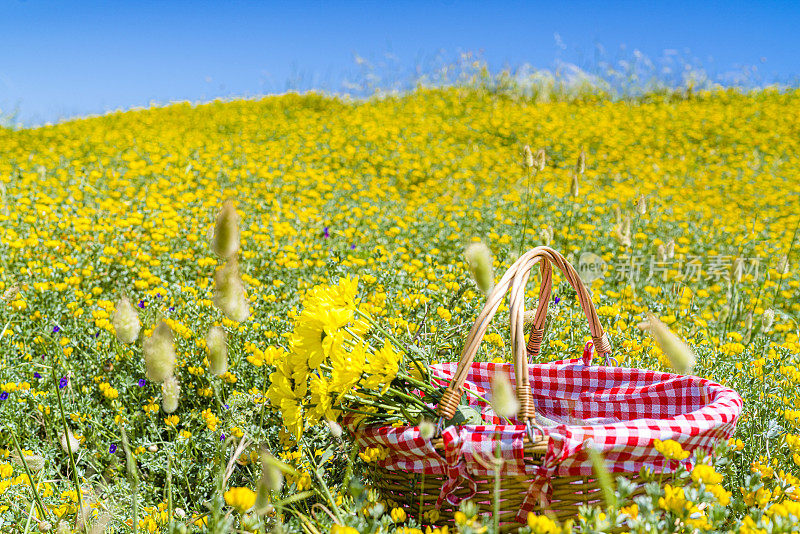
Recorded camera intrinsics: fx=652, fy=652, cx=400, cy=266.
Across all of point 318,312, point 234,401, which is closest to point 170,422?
point 234,401

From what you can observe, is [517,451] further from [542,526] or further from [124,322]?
[124,322]

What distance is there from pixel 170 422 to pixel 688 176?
6.97 meters

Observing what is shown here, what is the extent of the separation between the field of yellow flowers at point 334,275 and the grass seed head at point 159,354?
0.41 feet

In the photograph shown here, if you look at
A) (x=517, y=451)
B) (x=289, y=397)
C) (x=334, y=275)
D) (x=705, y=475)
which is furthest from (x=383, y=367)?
(x=334, y=275)

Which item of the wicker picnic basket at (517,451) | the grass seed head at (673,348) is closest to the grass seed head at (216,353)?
the wicker picnic basket at (517,451)

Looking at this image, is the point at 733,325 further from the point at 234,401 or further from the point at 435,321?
the point at 234,401

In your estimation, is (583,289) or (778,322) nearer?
(583,289)

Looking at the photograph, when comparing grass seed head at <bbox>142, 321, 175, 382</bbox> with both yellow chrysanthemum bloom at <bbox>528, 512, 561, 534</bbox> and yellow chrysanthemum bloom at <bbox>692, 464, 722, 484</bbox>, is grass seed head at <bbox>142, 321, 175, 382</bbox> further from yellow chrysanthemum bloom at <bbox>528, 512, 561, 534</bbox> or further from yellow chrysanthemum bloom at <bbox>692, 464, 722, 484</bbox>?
yellow chrysanthemum bloom at <bbox>692, 464, 722, 484</bbox>

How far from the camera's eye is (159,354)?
1058 mm

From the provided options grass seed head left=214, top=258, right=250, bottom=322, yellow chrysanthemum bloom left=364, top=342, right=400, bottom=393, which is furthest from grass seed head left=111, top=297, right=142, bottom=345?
yellow chrysanthemum bloom left=364, top=342, right=400, bottom=393

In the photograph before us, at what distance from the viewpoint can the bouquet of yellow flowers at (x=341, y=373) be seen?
143 cm

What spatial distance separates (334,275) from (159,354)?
2.24m

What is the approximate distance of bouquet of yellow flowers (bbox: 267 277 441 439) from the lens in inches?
56.4

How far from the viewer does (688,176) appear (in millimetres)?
7520
